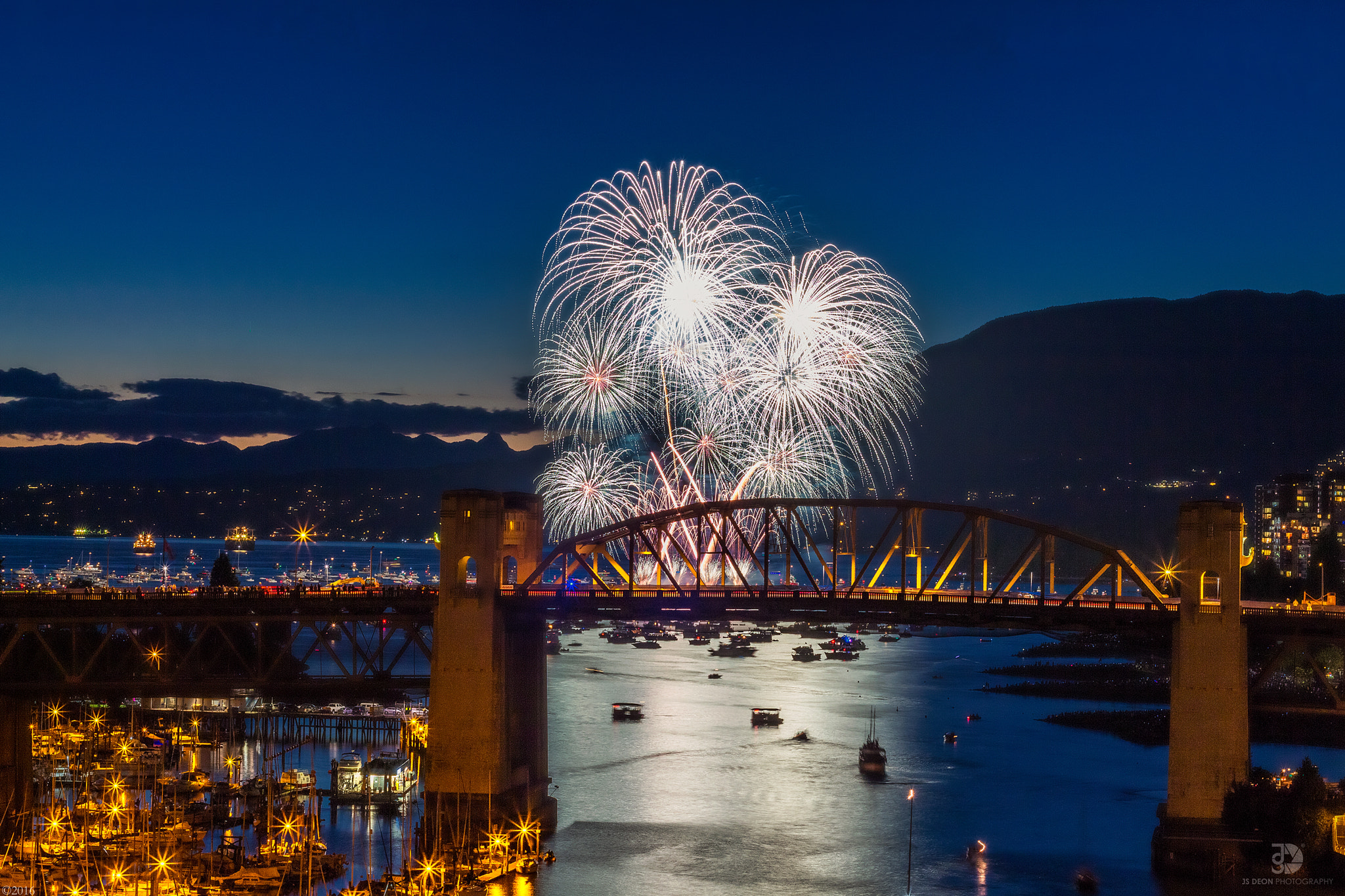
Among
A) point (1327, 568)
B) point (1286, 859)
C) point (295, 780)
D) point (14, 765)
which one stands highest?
point (1327, 568)

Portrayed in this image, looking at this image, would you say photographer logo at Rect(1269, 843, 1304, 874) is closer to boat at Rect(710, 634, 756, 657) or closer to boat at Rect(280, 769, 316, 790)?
boat at Rect(280, 769, 316, 790)

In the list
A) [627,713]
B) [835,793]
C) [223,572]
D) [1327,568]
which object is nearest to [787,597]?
[835,793]

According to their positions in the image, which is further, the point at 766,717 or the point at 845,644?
the point at 845,644

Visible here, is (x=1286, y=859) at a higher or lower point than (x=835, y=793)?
higher

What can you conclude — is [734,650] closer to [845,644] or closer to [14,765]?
[845,644]

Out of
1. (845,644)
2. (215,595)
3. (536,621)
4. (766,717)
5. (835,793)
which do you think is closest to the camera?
(536,621)

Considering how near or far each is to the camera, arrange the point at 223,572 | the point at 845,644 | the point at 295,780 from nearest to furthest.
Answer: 1. the point at 295,780
2. the point at 223,572
3. the point at 845,644

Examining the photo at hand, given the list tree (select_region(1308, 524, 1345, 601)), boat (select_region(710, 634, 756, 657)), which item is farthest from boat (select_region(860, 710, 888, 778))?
boat (select_region(710, 634, 756, 657))
